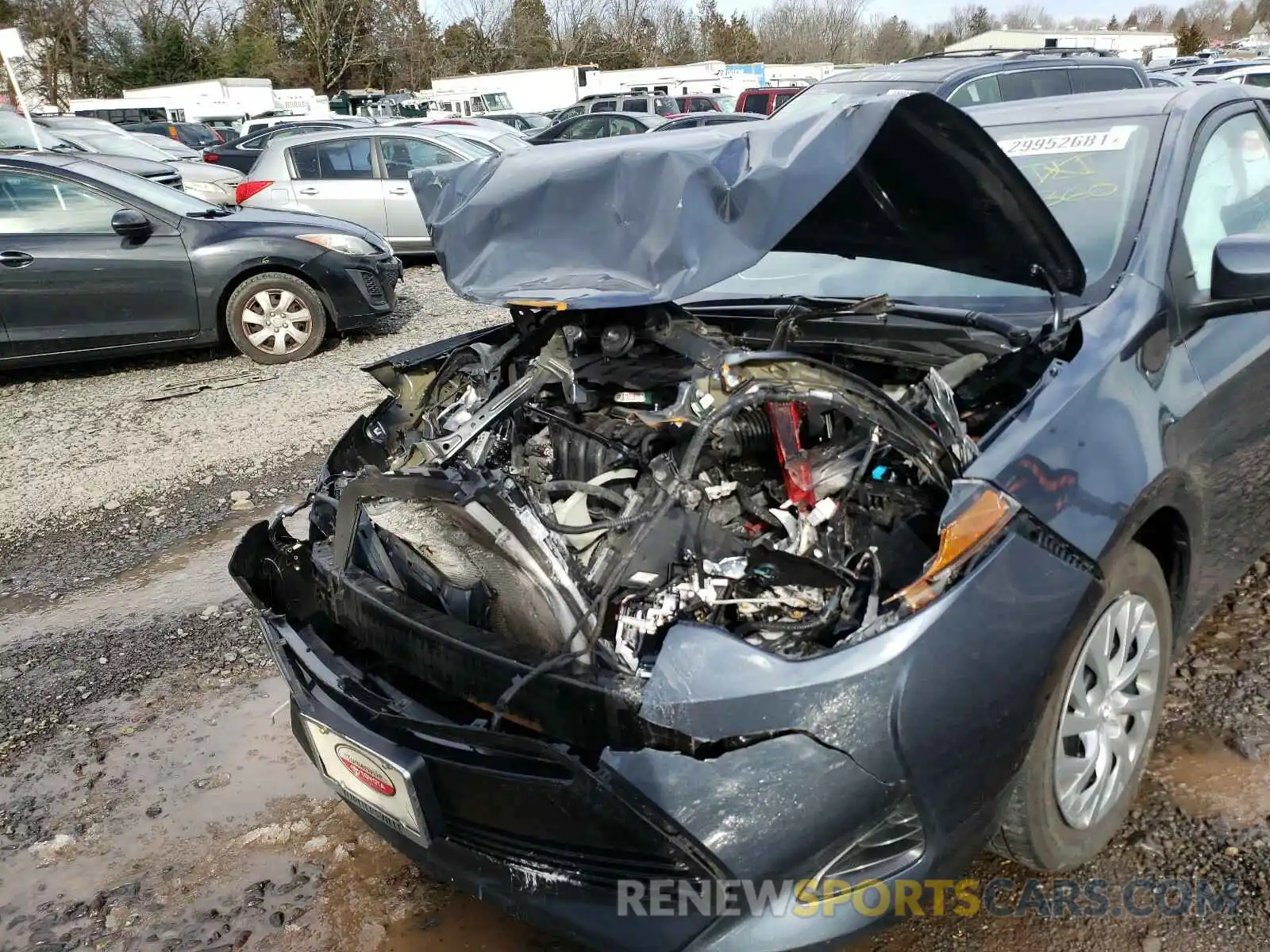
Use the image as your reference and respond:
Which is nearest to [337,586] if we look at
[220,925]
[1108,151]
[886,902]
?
[220,925]

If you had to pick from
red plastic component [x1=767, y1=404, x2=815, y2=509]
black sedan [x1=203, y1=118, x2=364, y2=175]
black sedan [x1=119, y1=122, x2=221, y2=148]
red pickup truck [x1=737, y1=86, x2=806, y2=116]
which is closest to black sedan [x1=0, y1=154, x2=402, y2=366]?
red plastic component [x1=767, y1=404, x2=815, y2=509]

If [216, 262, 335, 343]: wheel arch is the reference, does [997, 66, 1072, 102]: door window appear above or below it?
above

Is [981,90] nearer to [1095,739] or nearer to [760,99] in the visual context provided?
[1095,739]

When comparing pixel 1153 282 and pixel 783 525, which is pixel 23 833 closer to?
pixel 783 525

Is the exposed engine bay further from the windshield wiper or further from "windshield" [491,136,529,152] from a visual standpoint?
"windshield" [491,136,529,152]

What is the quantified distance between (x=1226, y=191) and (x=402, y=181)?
8.95 metres

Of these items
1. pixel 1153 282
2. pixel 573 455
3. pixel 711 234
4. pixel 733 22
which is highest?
pixel 733 22

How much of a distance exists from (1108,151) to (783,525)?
1.61m

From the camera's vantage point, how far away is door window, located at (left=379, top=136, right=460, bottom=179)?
10.4 metres

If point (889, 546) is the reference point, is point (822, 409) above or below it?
above

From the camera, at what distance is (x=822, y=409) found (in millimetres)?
2357

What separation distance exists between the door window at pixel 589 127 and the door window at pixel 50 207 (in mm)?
10407

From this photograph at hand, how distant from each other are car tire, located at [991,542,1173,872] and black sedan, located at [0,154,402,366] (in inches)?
251

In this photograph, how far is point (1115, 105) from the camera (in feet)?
9.73
